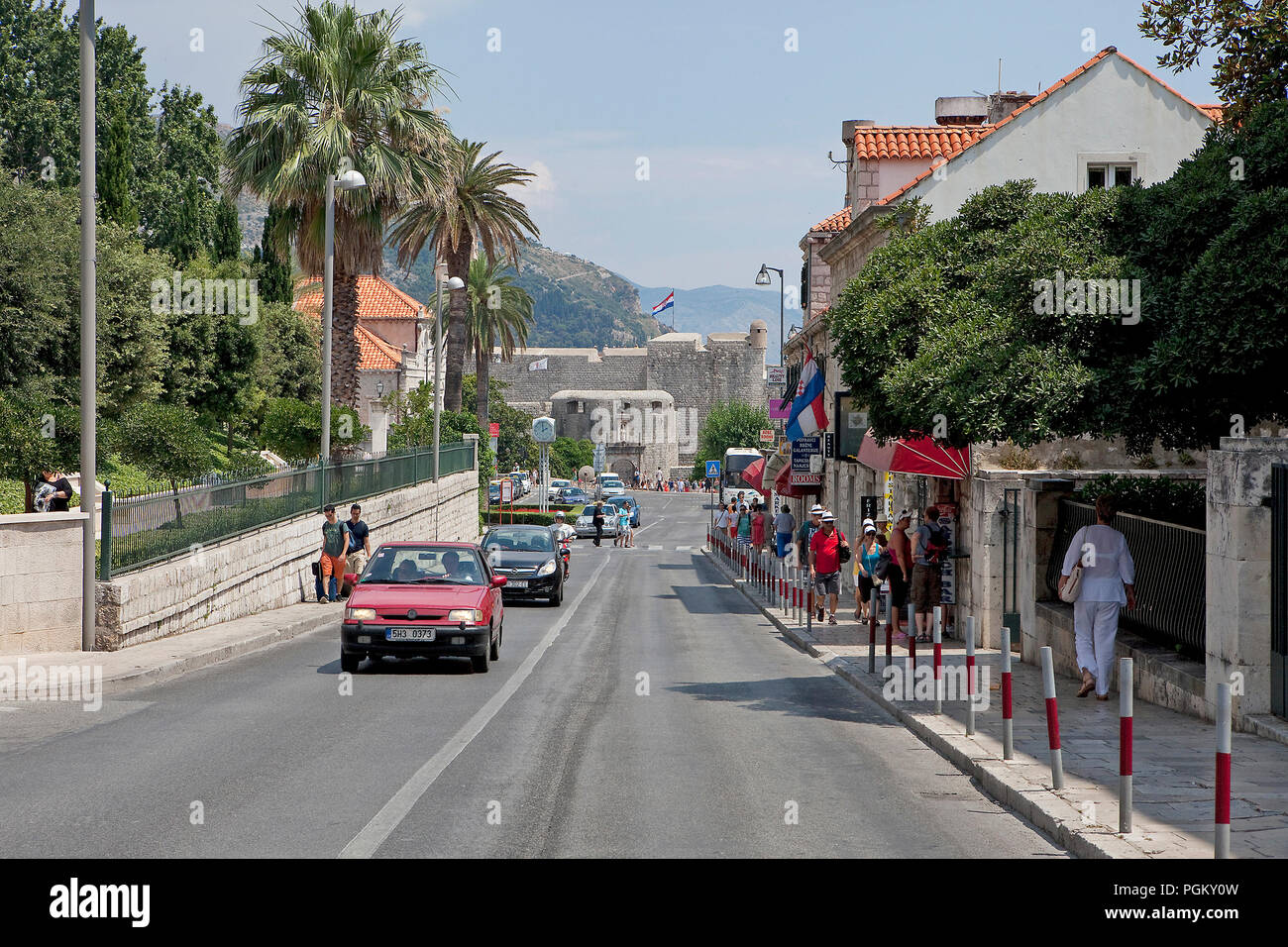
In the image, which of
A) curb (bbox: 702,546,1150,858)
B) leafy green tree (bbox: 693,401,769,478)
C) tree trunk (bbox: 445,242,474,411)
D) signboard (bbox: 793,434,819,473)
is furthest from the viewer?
leafy green tree (bbox: 693,401,769,478)

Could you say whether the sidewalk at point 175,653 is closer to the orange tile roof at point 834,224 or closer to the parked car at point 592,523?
the orange tile roof at point 834,224

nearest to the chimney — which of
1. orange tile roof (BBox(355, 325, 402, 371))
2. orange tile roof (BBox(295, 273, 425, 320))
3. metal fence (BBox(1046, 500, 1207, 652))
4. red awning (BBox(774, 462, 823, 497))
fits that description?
red awning (BBox(774, 462, 823, 497))

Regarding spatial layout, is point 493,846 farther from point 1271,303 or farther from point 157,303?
point 157,303

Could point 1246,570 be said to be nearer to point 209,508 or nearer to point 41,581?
point 41,581

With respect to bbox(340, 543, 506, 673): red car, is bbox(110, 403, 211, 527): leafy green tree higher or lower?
higher

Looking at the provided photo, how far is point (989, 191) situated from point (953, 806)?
1029 cm

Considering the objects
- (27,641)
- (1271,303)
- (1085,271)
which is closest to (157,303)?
(27,641)

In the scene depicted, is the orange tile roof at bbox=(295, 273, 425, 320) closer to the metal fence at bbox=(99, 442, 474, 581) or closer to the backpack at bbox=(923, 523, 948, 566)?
the metal fence at bbox=(99, 442, 474, 581)

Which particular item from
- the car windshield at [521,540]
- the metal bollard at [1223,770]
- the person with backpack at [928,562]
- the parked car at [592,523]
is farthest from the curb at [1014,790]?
the parked car at [592,523]

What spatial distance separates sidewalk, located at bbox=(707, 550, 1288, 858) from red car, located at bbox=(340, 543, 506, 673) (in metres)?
4.59

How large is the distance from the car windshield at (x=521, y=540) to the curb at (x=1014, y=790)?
14.8 meters

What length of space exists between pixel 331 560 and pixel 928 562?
39.7 ft

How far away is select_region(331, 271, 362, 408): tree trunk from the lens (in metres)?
33.0

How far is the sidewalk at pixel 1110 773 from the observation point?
7383 mm
